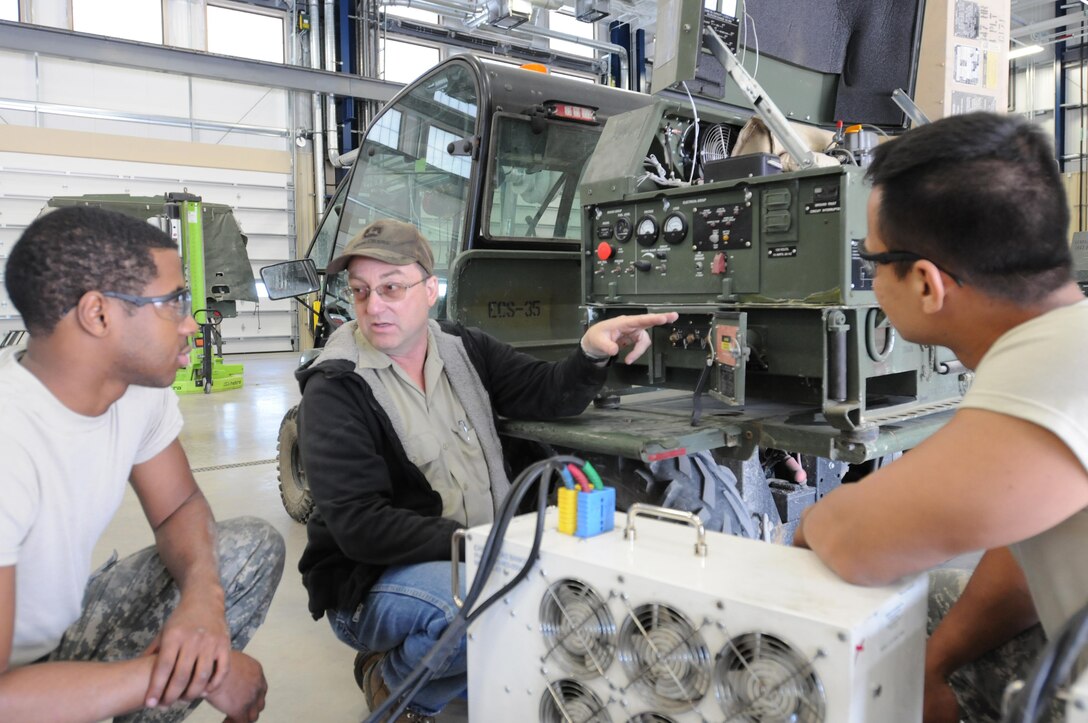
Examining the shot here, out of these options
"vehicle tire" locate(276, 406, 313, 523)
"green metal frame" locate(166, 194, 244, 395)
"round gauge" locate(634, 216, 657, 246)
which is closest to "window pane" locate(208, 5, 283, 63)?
"green metal frame" locate(166, 194, 244, 395)

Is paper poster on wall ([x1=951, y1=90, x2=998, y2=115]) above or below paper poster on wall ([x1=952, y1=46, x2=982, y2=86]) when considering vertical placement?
below

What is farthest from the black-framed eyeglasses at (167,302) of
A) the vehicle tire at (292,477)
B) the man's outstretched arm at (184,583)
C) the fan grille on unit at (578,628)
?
the vehicle tire at (292,477)

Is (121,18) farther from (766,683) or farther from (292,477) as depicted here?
(766,683)

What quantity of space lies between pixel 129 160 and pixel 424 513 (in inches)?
449

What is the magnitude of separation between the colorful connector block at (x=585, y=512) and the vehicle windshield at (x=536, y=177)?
6.95 ft

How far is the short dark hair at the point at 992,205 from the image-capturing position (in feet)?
3.44

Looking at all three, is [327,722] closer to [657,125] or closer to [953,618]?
[953,618]

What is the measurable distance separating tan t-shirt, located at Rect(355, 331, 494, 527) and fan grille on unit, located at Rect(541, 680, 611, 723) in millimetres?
762

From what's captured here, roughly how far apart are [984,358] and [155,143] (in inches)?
491

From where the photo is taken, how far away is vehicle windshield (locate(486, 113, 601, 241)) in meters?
3.32

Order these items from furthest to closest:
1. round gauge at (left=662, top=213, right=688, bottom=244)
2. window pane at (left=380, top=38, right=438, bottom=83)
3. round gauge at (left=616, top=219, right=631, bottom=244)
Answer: window pane at (left=380, top=38, right=438, bottom=83), round gauge at (left=616, top=219, right=631, bottom=244), round gauge at (left=662, top=213, right=688, bottom=244)

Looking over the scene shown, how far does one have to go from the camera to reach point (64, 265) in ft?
4.37

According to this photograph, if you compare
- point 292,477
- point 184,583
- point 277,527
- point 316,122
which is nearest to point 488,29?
point 316,122

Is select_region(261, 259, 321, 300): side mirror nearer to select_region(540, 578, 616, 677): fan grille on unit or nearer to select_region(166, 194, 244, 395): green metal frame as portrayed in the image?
select_region(540, 578, 616, 677): fan grille on unit
